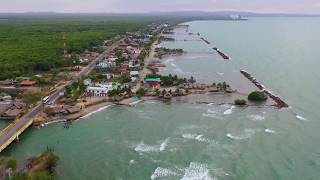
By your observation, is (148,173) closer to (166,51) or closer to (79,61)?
(79,61)

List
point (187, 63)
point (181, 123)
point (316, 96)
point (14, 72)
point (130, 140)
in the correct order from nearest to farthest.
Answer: point (130, 140)
point (181, 123)
point (316, 96)
point (14, 72)
point (187, 63)

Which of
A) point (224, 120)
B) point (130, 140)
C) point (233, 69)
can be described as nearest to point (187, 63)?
point (233, 69)

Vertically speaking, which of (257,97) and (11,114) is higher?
(257,97)

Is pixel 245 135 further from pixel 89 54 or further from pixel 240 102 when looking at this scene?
pixel 89 54

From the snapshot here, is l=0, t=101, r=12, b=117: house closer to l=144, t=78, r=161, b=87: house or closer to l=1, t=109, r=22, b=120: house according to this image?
l=1, t=109, r=22, b=120: house

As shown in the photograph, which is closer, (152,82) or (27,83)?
(27,83)

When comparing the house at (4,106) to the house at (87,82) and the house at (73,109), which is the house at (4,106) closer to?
the house at (73,109)

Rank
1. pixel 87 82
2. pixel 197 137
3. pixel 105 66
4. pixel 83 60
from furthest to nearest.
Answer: pixel 83 60
pixel 105 66
pixel 87 82
pixel 197 137

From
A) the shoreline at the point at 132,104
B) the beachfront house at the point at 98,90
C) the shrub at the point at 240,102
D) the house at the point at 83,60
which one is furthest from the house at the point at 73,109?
the house at the point at 83,60

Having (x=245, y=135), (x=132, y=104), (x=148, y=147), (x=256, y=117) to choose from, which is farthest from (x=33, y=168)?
(x=256, y=117)

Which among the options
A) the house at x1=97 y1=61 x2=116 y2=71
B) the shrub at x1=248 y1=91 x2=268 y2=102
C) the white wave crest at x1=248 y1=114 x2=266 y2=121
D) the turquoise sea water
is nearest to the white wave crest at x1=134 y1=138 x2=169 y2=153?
the turquoise sea water

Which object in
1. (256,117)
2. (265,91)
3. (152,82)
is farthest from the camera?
(152,82)
